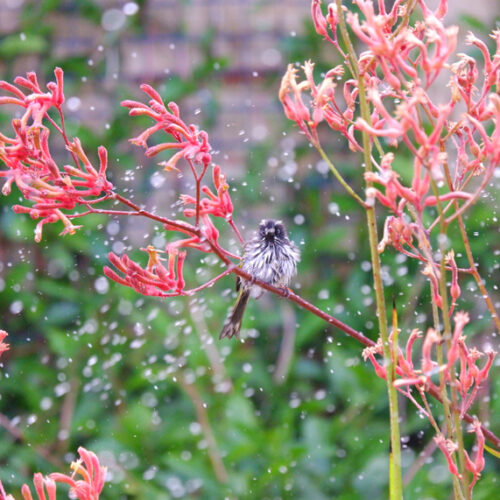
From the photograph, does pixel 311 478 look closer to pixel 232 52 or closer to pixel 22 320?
pixel 22 320

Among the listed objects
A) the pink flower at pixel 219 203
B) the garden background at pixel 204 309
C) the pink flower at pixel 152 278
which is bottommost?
the garden background at pixel 204 309

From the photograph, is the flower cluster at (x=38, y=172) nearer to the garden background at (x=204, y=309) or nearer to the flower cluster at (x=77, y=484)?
the flower cluster at (x=77, y=484)

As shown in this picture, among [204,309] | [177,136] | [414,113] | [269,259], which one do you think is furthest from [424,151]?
[204,309]

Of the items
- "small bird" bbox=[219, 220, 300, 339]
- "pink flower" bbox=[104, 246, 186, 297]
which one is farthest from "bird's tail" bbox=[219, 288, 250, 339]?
"pink flower" bbox=[104, 246, 186, 297]

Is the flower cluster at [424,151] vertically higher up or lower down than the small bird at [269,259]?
higher up

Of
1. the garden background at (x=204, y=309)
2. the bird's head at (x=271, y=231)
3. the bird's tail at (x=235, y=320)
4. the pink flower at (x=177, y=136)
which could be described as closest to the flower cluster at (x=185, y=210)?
the pink flower at (x=177, y=136)

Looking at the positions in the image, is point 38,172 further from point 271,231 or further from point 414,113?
point 271,231

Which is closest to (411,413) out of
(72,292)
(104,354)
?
(104,354)
